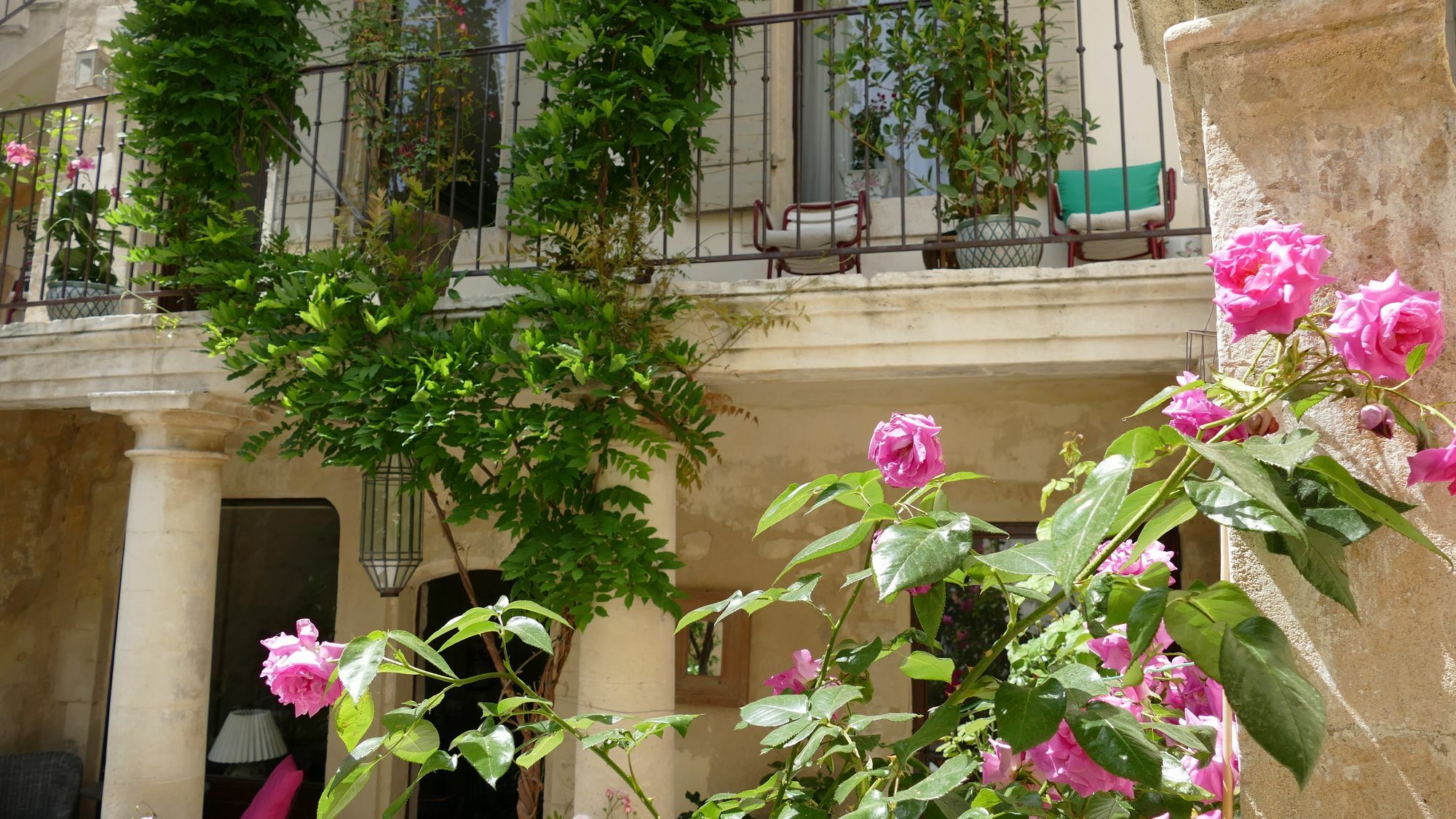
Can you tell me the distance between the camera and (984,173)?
4.22 m

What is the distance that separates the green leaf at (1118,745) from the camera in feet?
3.17

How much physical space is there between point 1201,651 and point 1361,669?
16.5 inches

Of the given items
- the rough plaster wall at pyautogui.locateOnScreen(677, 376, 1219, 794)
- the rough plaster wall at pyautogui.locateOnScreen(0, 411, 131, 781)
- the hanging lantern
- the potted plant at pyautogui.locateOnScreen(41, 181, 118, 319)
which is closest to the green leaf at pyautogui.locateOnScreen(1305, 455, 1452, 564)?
the hanging lantern

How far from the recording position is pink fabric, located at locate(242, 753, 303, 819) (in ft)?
17.5

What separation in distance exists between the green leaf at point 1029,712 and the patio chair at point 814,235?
3812 millimetres

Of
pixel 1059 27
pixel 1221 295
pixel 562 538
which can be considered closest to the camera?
pixel 1221 295

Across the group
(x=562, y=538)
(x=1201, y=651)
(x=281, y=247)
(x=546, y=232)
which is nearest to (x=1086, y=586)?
(x=1201, y=651)

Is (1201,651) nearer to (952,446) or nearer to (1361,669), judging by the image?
(1361,669)

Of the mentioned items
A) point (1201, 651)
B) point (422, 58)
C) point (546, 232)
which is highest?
point (422, 58)

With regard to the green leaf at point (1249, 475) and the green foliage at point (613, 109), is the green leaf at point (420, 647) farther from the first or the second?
the green foliage at point (613, 109)

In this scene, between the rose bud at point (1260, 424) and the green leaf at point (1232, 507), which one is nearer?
the green leaf at point (1232, 507)

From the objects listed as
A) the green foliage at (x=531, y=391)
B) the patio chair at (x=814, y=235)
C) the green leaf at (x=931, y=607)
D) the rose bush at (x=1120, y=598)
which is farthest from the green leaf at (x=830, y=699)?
the patio chair at (x=814, y=235)

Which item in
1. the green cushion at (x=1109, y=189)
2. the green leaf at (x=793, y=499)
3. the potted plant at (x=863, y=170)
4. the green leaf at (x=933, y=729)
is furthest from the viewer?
the potted plant at (x=863, y=170)

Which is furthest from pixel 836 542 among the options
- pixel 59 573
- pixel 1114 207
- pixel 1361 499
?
pixel 59 573
